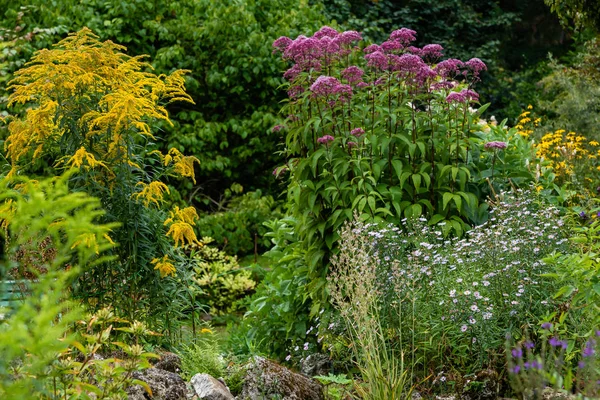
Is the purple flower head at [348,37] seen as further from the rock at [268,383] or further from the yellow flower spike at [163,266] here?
the rock at [268,383]

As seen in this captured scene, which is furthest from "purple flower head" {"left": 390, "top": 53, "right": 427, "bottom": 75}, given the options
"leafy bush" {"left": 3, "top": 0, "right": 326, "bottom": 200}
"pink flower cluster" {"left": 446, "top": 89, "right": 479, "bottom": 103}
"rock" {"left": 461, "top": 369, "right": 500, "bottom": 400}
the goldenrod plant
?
"leafy bush" {"left": 3, "top": 0, "right": 326, "bottom": 200}

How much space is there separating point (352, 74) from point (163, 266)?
1.91 metres

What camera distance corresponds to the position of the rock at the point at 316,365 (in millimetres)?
5137

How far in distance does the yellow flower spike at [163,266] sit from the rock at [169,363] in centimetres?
49

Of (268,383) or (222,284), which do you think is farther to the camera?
(222,284)

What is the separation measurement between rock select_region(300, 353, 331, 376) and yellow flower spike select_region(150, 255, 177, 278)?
1.11 metres

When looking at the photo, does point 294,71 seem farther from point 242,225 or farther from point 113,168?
point 242,225

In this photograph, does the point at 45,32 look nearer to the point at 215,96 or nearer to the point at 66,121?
the point at 215,96

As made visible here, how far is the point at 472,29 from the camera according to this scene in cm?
1619

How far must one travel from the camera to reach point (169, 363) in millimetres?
4434

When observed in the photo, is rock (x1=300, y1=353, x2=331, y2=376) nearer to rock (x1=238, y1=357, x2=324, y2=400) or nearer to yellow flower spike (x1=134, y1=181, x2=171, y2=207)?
rock (x1=238, y1=357, x2=324, y2=400)

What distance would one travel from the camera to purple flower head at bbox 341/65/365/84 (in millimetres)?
5426

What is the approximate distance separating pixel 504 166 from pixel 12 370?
4.40 metres

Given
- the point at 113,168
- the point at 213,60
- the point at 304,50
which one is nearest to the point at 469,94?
the point at 304,50
